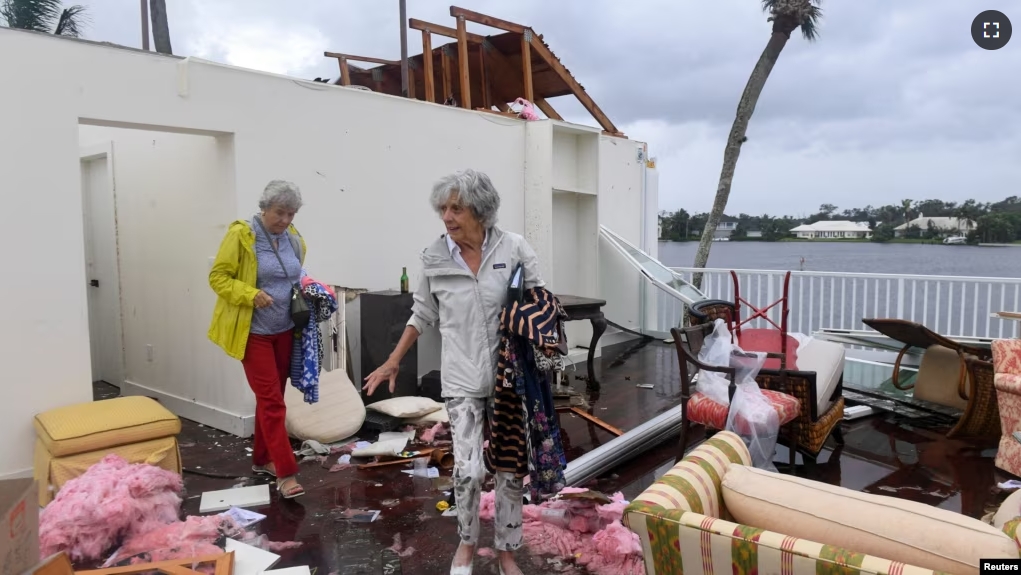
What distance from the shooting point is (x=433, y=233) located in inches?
234

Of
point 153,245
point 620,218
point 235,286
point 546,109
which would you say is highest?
point 546,109

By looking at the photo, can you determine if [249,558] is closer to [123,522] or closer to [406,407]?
[123,522]

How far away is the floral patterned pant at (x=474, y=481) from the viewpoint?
257cm

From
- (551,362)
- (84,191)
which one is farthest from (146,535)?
(84,191)

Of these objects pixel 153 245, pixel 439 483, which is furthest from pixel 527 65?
pixel 439 483

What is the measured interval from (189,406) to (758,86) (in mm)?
9561

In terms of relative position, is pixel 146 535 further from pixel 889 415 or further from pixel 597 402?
pixel 889 415

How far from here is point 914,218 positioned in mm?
8656

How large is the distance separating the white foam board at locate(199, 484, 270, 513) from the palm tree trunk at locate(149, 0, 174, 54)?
5.31 m

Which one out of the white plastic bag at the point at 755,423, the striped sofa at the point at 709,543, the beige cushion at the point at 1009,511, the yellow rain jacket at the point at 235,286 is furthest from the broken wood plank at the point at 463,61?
the beige cushion at the point at 1009,511

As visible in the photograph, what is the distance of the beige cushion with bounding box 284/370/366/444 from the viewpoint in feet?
14.3

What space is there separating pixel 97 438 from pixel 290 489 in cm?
92

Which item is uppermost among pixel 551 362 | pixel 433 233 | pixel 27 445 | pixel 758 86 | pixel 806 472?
pixel 758 86

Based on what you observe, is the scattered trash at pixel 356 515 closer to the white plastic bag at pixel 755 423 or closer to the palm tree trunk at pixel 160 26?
the white plastic bag at pixel 755 423
